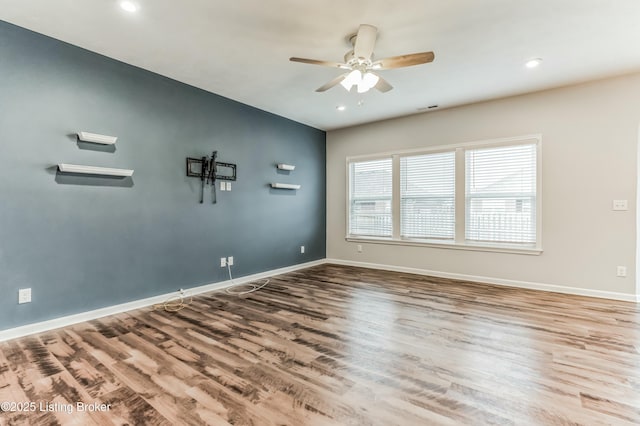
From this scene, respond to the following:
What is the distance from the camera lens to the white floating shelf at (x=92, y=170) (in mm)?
2941

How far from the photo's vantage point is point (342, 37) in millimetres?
2877

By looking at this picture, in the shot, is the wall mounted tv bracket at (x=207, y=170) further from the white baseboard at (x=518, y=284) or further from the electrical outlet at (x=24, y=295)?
the white baseboard at (x=518, y=284)

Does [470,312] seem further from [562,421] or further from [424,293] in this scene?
[562,421]

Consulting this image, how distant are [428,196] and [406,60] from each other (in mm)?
3082

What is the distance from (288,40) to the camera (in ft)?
9.68

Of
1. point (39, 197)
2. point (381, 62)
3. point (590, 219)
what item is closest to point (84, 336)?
point (39, 197)

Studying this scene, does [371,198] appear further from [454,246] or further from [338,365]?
[338,365]

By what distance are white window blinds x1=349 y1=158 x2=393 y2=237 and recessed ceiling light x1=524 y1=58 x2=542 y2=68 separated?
255cm

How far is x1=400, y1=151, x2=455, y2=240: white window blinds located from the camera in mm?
5070

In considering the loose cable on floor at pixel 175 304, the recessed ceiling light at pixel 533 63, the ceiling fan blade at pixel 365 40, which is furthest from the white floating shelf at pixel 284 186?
the recessed ceiling light at pixel 533 63

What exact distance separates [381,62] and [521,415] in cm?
268

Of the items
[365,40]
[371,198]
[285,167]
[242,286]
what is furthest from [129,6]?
[371,198]

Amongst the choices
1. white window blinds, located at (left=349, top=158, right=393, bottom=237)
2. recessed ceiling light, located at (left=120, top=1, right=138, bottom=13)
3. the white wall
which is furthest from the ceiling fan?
white window blinds, located at (left=349, top=158, right=393, bottom=237)

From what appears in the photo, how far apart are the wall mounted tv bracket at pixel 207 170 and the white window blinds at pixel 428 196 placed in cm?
308
